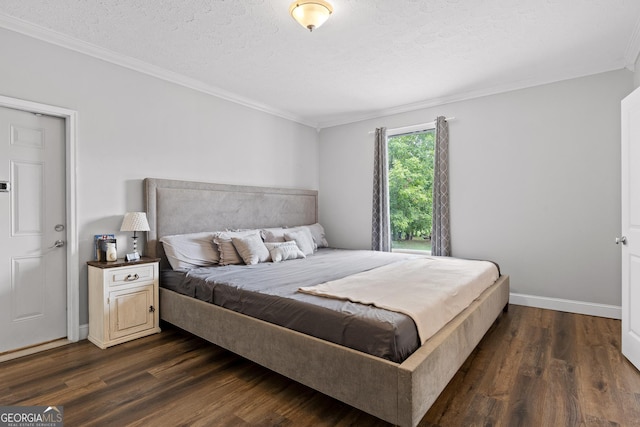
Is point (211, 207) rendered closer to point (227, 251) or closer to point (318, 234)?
point (227, 251)

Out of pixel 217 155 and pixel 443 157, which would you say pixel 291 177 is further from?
pixel 443 157

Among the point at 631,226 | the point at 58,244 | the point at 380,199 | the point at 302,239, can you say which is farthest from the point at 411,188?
the point at 58,244

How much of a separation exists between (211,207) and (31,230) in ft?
5.33

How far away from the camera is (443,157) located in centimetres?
431

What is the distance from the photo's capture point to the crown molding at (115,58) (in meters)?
2.59

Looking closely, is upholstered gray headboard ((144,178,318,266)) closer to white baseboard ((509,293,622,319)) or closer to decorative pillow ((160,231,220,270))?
decorative pillow ((160,231,220,270))

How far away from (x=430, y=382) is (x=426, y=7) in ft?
8.23

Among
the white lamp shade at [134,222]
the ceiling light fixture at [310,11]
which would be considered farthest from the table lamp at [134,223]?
the ceiling light fixture at [310,11]

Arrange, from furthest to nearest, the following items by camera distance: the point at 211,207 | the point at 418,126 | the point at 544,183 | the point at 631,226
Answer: the point at 418,126
the point at 211,207
the point at 544,183
the point at 631,226

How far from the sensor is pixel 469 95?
4137 mm

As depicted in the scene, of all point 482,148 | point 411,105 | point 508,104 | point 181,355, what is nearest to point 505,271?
point 482,148

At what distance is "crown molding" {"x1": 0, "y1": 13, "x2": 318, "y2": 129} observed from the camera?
8.50ft

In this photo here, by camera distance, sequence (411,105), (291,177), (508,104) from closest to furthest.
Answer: (508,104) → (411,105) → (291,177)

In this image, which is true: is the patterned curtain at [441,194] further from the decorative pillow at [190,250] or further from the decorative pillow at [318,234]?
the decorative pillow at [190,250]
